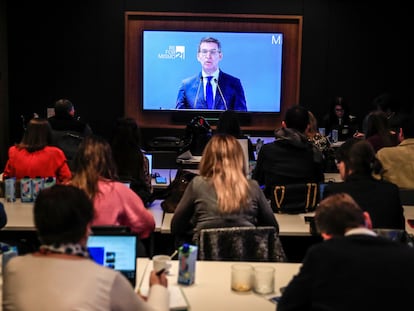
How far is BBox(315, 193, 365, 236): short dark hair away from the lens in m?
2.16

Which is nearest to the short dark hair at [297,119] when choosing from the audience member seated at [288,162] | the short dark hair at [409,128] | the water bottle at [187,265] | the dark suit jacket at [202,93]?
the audience member seated at [288,162]

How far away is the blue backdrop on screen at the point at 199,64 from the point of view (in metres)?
8.92

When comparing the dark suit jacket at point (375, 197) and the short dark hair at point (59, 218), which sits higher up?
the short dark hair at point (59, 218)

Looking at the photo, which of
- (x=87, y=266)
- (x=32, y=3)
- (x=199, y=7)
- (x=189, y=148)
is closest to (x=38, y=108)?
(x=32, y=3)

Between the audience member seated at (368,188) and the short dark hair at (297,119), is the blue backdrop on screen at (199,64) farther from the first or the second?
the audience member seated at (368,188)

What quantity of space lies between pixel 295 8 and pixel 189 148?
3.89 m

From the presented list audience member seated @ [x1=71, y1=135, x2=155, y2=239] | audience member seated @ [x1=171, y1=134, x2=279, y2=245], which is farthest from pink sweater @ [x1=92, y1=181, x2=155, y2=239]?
audience member seated @ [x1=171, y1=134, x2=279, y2=245]

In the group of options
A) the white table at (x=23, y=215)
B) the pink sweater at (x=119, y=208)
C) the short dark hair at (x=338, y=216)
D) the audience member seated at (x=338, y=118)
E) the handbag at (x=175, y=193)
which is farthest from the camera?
the audience member seated at (x=338, y=118)

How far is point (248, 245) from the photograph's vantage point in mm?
3000

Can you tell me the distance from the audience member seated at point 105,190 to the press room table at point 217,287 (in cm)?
37

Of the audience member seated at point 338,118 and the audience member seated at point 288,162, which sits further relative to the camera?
the audience member seated at point 338,118

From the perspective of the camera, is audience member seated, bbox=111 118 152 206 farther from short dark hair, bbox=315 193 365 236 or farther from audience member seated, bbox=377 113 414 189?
short dark hair, bbox=315 193 365 236

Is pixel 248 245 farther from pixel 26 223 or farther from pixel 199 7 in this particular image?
pixel 199 7

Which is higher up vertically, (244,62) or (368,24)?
(368,24)
